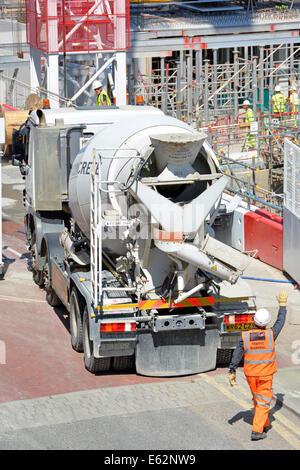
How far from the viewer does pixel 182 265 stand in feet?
36.1

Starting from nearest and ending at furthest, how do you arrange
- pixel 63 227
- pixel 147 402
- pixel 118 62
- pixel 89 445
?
pixel 89 445
pixel 147 402
pixel 63 227
pixel 118 62

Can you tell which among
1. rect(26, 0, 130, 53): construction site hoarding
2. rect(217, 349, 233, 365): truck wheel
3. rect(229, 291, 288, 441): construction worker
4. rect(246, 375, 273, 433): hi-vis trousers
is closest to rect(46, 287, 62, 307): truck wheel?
rect(217, 349, 233, 365): truck wheel

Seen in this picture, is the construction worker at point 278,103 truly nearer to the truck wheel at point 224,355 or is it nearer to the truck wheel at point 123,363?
the truck wheel at point 224,355

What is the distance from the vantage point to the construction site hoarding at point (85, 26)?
23.0m

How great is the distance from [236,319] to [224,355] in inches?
28.2

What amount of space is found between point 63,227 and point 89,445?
6256 millimetres

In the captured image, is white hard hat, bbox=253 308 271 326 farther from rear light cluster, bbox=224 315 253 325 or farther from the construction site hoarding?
the construction site hoarding

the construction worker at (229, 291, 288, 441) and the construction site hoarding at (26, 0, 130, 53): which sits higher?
the construction site hoarding at (26, 0, 130, 53)

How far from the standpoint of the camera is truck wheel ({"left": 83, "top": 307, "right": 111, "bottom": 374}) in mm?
11711

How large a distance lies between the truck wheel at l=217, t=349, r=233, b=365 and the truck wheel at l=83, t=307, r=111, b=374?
1.44 m

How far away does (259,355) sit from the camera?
9.73m

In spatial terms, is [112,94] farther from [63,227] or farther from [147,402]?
[147,402]

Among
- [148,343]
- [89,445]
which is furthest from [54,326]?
[89,445]

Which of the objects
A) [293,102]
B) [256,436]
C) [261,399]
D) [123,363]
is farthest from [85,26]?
[256,436]
